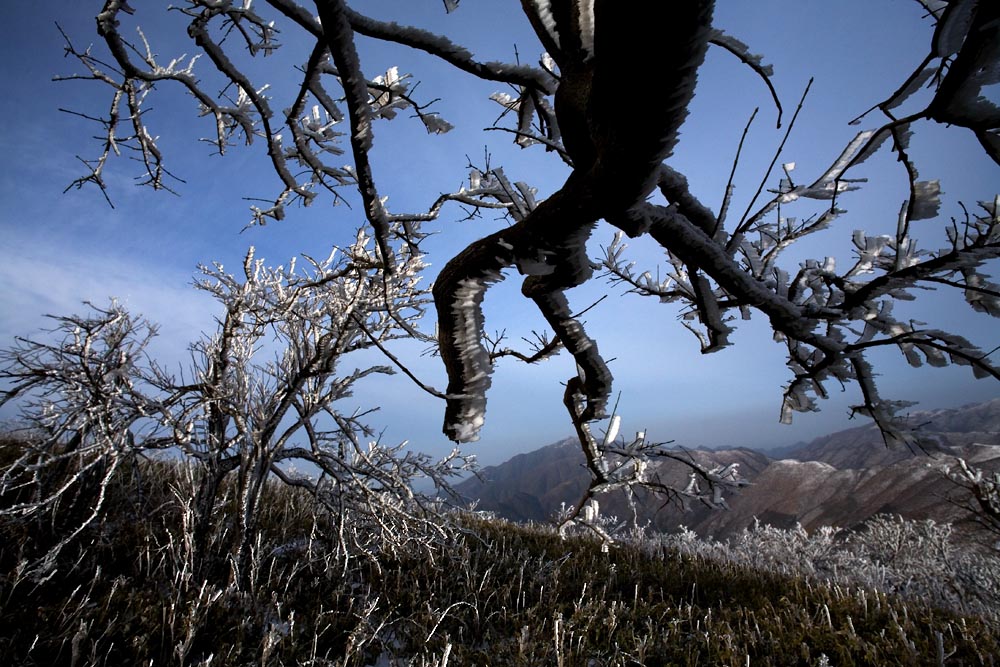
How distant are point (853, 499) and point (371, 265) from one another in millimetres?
37771

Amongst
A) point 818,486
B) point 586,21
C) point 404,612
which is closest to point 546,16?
point 586,21

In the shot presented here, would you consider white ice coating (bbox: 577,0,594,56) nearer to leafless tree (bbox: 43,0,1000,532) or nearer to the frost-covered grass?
leafless tree (bbox: 43,0,1000,532)

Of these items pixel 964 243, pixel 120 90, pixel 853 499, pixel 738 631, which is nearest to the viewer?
pixel 964 243

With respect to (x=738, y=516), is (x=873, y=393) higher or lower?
higher

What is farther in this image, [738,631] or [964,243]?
[738,631]

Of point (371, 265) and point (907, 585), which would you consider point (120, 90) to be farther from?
point (907, 585)

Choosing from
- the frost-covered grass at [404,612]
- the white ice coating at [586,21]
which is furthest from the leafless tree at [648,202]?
the frost-covered grass at [404,612]

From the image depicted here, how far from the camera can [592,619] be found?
13.2 ft

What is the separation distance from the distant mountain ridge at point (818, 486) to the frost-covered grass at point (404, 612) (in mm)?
1514

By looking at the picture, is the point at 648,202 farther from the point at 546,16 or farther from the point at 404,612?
the point at 404,612

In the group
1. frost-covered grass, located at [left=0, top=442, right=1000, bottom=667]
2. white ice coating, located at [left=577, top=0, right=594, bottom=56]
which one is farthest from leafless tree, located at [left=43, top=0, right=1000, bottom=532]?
frost-covered grass, located at [left=0, top=442, right=1000, bottom=667]

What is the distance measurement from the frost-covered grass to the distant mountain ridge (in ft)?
4.97

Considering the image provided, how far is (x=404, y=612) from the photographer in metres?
4.39

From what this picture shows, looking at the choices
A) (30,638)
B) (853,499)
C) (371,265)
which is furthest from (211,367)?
(853,499)
